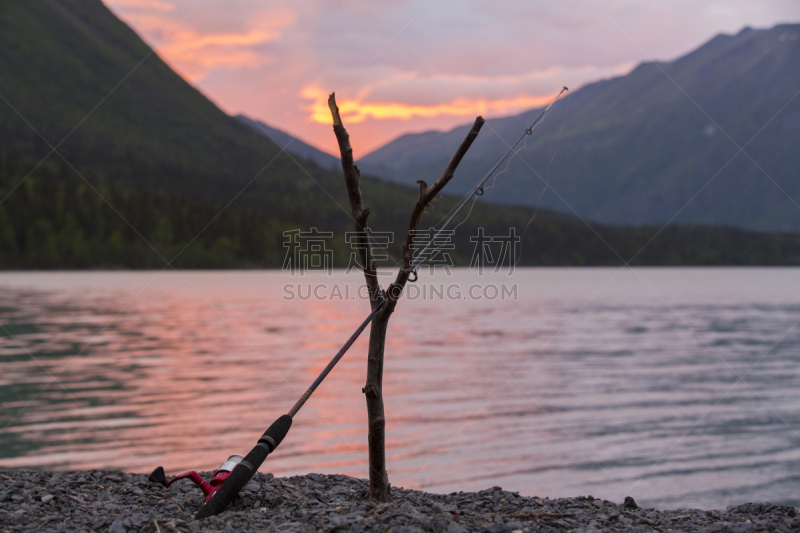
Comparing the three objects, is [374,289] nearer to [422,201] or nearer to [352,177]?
[422,201]

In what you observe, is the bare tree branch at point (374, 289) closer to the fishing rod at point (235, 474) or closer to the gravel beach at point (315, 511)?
the fishing rod at point (235, 474)

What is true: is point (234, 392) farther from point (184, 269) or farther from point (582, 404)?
point (184, 269)

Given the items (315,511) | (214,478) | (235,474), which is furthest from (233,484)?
(315,511)

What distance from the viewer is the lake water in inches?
476

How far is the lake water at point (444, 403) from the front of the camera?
39.7 ft

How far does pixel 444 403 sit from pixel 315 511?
37.7 feet

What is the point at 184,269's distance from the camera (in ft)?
426

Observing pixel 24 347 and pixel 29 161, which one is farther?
pixel 29 161

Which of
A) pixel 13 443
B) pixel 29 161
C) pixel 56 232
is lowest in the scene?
pixel 13 443

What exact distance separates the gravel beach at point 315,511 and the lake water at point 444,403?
3606 mm

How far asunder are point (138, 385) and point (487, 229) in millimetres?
145450

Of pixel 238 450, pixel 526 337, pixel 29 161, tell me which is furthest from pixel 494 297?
pixel 29 161

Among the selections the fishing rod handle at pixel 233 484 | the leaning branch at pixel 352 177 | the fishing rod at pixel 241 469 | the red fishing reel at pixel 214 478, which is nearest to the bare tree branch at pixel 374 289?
the leaning branch at pixel 352 177

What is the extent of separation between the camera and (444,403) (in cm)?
1753
